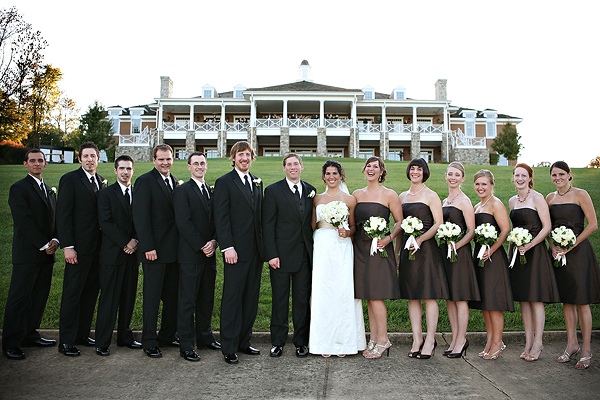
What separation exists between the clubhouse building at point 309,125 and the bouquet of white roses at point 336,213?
2900cm

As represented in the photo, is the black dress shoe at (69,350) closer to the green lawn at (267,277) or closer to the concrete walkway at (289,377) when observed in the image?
the concrete walkway at (289,377)

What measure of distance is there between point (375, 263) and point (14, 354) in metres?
4.44

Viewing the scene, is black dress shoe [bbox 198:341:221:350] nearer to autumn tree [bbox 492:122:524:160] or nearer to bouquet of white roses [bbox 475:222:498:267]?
bouquet of white roses [bbox 475:222:498:267]

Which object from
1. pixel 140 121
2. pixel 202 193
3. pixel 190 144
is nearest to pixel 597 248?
pixel 202 193

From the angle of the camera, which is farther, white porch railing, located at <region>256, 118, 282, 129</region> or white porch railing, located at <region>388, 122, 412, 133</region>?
white porch railing, located at <region>388, 122, 412, 133</region>

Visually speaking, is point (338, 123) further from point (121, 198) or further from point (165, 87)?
point (121, 198)

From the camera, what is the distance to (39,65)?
1143 cm

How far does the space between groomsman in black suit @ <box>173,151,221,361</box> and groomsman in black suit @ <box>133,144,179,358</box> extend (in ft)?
0.64

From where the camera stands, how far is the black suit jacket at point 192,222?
16.9ft

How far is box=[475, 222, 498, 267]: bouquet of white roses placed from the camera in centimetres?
501

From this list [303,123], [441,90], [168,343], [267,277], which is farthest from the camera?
[441,90]

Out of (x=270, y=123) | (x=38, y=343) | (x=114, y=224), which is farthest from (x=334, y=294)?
(x=270, y=123)

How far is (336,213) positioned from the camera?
498cm

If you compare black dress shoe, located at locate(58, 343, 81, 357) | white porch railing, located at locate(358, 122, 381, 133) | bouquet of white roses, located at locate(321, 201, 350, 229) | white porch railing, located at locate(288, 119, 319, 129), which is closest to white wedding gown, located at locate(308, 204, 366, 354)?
bouquet of white roses, located at locate(321, 201, 350, 229)
